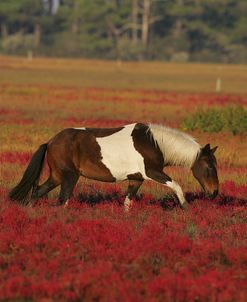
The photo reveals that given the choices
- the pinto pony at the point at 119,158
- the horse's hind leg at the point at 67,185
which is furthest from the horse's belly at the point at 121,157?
the horse's hind leg at the point at 67,185

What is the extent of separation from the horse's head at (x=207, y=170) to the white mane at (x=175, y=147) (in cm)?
10

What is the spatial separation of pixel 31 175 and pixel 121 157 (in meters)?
1.40

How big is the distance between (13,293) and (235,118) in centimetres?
1915

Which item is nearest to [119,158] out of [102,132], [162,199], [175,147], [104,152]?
[104,152]

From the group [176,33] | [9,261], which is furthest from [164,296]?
[176,33]

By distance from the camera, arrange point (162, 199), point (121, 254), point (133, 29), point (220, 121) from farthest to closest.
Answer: point (133, 29), point (220, 121), point (162, 199), point (121, 254)

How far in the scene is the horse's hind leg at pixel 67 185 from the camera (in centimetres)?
1199

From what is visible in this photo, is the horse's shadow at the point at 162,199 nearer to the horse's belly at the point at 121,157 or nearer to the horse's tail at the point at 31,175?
the horse's belly at the point at 121,157

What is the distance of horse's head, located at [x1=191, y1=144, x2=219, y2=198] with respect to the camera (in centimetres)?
1218

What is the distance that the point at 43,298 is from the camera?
7.69m

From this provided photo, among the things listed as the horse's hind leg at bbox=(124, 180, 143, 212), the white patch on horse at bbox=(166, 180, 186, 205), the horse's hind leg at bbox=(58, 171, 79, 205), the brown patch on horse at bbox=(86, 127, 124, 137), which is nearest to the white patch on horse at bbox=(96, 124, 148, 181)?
the brown patch on horse at bbox=(86, 127, 124, 137)

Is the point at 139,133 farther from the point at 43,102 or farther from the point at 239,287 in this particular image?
the point at 43,102

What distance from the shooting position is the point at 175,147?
12.0m

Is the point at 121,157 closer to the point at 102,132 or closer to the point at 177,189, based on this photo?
the point at 102,132
